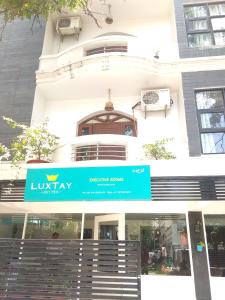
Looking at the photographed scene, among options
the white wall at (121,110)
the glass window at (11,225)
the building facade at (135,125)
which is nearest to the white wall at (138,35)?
the building facade at (135,125)

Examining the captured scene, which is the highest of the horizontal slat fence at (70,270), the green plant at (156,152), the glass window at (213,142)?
the glass window at (213,142)

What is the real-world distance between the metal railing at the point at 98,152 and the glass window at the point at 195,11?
4.86 m

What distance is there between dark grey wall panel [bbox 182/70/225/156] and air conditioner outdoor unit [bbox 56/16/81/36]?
13.4ft

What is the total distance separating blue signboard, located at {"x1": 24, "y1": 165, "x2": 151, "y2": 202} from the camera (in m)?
5.66

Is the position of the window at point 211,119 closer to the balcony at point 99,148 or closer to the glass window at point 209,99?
the glass window at point 209,99

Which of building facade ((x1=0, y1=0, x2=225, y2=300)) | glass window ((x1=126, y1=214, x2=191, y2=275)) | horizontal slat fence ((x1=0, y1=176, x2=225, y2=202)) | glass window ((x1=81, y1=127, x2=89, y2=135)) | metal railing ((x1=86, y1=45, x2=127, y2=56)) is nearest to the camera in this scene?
horizontal slat fence ((x1=0, y1=176, x2=225, y2=202))

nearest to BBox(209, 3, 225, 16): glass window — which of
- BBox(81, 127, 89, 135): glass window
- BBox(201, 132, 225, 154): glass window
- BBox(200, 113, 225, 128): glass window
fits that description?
BBox(200, 113, 225, 128): glass window

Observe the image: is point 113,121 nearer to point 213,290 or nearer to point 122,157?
point 122,157

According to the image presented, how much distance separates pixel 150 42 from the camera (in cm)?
932

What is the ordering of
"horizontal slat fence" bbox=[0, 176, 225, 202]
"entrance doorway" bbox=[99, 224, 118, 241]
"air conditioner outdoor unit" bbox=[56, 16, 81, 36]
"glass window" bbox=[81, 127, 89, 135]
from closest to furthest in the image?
"horizontal slat fence" bbox=[0, 176, 225, 202] < "entrance doorway" bbox=[99, 224, 118, 241] < "glass window" bbox=[81, 127, 89, 135] < "air conditioner outdoor unit" bbox=[56, 16, 81, 36]

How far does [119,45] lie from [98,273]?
22.0 ft

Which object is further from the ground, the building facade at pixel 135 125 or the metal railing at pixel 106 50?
the metal railing at pixel 106 50

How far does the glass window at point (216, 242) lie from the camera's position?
243 inches

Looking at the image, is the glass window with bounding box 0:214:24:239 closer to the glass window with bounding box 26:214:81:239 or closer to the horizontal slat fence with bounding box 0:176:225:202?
the glass window with bounding box 26:214:81:239
